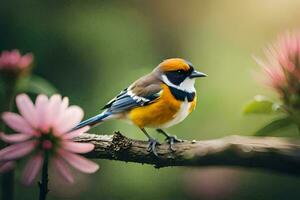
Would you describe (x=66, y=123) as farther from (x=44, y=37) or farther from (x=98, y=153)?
(x=44, y=37)

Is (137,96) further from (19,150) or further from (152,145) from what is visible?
(19,150)

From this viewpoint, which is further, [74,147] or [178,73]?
[178,73]

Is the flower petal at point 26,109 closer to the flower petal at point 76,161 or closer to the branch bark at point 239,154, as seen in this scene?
the flower petal at point 76,161

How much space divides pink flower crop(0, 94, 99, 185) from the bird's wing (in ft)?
0.65

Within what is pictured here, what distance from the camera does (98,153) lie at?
2.12 feet

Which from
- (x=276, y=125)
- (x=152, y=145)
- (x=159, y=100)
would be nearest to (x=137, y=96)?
(x=159, y=100)

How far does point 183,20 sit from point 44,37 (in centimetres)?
23

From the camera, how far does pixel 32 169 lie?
53 cm

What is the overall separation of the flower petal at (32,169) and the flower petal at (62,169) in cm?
2

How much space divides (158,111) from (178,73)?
6cm

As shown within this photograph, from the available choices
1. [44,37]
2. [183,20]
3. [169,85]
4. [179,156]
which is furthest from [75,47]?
[179,156]

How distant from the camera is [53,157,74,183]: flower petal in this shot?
20.9 inches

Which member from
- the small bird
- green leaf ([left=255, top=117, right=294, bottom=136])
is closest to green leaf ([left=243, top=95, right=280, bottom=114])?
green leaf ([left=255, top=117, right=294, bottom=136])

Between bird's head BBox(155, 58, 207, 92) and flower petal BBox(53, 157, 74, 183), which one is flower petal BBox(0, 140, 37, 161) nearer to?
flower petal BBox(53, 157, 74, 183)
